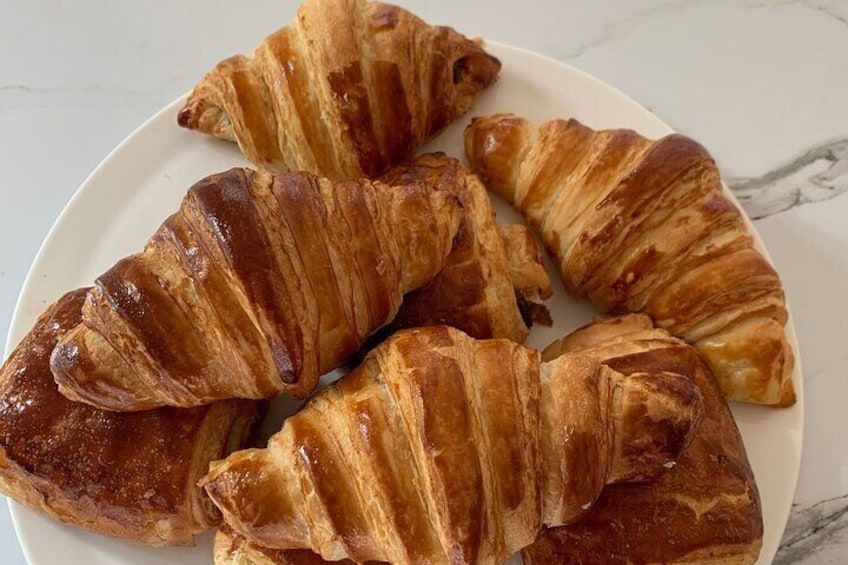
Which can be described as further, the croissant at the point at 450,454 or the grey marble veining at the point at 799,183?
the grey marble veining at the point at 799,183

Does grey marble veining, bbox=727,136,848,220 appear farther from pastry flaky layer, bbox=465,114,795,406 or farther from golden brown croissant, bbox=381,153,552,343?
golden brown croissant, bbox=381,153,552,343

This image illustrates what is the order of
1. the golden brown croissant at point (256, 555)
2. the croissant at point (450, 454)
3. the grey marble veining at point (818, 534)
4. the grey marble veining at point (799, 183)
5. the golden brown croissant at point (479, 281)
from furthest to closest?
the grey marble veining at point (799, 183), the grey marble veining at point (818, 534), the golden brown croissant at point (479, 281), the golden brown croissant at point (256, 555), the croissant at point (450, 454)

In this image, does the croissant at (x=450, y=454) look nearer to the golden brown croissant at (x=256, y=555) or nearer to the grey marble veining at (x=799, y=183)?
the golden brown croissant at (x=256, y=555)

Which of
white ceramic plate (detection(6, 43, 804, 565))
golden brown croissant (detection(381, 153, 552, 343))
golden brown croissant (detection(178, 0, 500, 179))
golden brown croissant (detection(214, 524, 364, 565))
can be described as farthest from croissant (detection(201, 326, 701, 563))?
golden brown croissant (detection(178, 0, 500, 179))

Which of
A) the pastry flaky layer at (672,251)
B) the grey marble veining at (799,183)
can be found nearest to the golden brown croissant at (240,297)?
the pastry flaky layer at (672,251)

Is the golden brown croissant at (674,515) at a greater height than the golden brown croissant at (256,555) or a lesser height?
lesser

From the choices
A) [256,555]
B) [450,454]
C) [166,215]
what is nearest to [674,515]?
[450,454]
